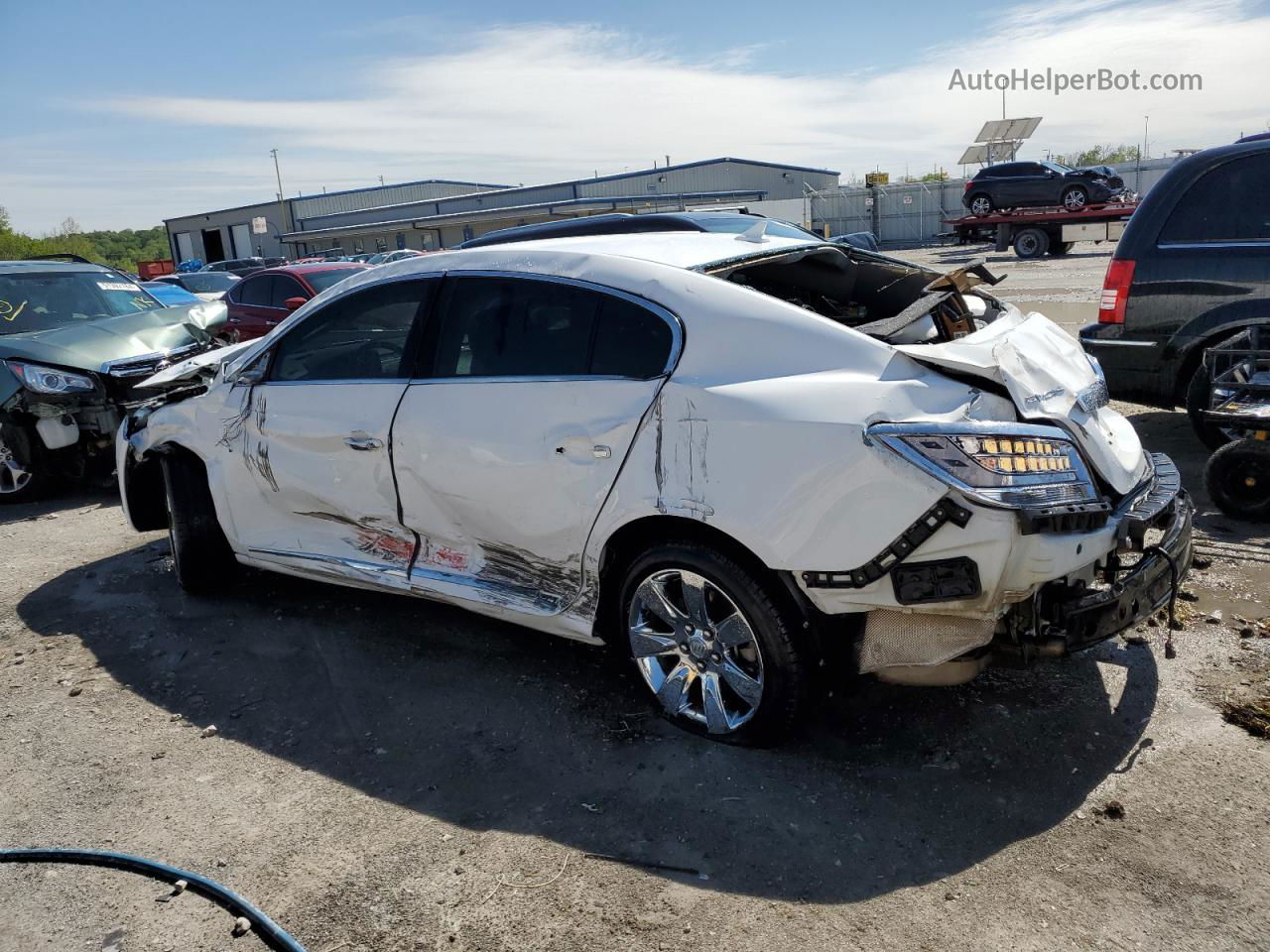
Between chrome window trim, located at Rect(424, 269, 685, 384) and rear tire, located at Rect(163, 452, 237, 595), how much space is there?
175 centimetres

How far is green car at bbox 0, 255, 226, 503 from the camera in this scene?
7.31m

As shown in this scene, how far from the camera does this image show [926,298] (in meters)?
3.36

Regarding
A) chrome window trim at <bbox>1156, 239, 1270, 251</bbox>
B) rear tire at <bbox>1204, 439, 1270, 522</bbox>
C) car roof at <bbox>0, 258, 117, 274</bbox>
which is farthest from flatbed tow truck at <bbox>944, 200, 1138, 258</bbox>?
car roof at <bbox>0, 258, 117, 274</bbox>

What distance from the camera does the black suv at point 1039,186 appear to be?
27531 millimetres

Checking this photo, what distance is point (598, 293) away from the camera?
3.44 metres

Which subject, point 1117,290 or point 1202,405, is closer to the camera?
point 1202,405

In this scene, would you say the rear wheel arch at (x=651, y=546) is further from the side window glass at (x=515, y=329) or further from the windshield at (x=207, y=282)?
the windshield at (x=207, y=282)

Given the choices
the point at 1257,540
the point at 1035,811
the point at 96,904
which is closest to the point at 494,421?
the point at 96,904

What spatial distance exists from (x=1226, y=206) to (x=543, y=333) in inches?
187

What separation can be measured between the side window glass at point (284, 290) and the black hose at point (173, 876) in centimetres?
961

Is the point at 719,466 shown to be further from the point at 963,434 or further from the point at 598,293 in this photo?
the point at 598,293

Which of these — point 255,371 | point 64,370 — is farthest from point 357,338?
point 64,370

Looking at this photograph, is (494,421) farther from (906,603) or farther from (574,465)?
(906,603)

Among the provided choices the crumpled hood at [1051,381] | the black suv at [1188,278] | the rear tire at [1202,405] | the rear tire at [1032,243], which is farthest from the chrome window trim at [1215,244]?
the rear tire at [1032,243]
